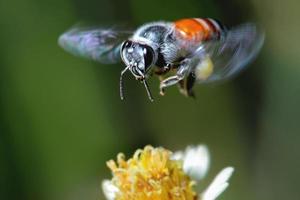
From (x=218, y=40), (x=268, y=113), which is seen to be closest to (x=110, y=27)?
(x=218, y=40)

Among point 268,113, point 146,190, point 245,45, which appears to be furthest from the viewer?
point 268,113

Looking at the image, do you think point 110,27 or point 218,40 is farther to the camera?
point 110,27

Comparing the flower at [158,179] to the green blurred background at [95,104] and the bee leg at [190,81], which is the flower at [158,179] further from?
the green blurred background at [95,104]

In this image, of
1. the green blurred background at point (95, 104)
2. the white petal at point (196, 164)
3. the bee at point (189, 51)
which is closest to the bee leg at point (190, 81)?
the bee at point (189, 51)

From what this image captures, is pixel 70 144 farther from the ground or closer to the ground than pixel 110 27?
farther from the ground

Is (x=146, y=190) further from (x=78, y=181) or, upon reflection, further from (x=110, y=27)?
(x=78, y=181)

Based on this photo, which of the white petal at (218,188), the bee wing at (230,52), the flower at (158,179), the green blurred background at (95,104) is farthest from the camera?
the green blurred background at (95,104)

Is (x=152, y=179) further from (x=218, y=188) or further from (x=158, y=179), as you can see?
(x=218, y=188)
